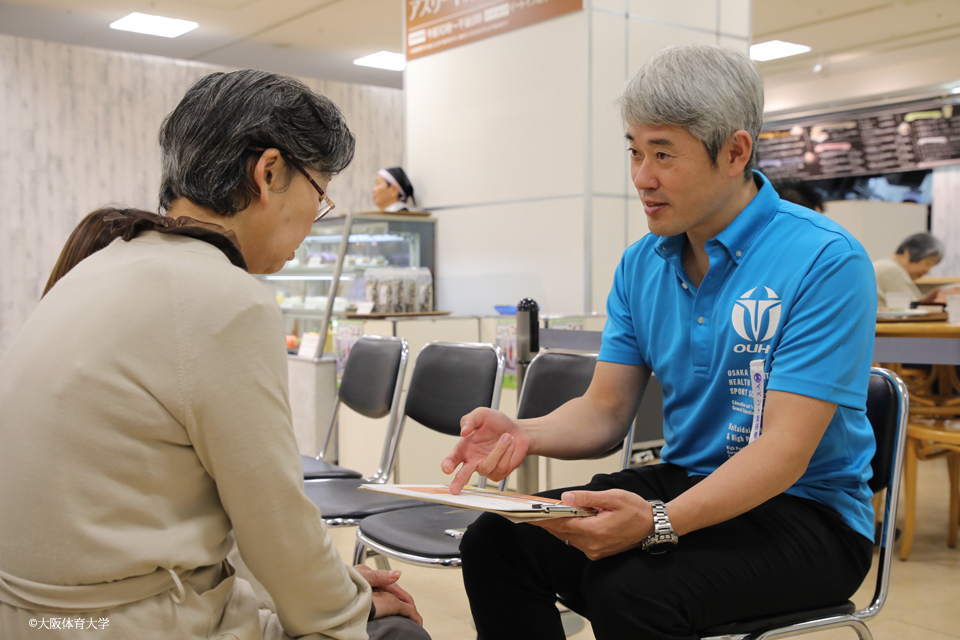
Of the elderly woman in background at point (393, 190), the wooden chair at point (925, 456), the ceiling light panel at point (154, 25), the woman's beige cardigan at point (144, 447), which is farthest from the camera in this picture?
the ceiling light panel at point (154, 25)

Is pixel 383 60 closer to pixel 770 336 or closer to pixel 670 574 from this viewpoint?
pixel 770 336

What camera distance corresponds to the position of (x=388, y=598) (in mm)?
1202

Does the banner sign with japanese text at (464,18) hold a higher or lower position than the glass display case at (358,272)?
higher

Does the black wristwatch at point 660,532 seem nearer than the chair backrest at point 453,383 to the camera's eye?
Yes

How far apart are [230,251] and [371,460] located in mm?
3478

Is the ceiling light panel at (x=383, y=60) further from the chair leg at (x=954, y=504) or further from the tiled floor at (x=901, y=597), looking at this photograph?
the chair leg at (x=954, y=504)

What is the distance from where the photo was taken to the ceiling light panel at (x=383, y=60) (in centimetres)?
824

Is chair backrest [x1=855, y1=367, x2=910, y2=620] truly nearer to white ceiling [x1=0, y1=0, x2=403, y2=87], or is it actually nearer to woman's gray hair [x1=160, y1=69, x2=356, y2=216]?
woman's gray hair [x1=160, y1=69, x2=356, y2=216]

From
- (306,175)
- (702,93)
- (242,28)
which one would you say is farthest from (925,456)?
(242,28)

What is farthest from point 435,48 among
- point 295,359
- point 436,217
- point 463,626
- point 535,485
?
point 463,626

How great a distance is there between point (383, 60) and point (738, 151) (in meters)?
7.53

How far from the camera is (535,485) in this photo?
2764mm

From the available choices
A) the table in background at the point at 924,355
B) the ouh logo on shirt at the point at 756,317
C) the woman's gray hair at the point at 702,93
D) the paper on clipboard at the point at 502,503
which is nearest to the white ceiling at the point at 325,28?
the table in background at the point at 924,355

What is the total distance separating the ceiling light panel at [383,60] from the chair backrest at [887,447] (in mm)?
7304
